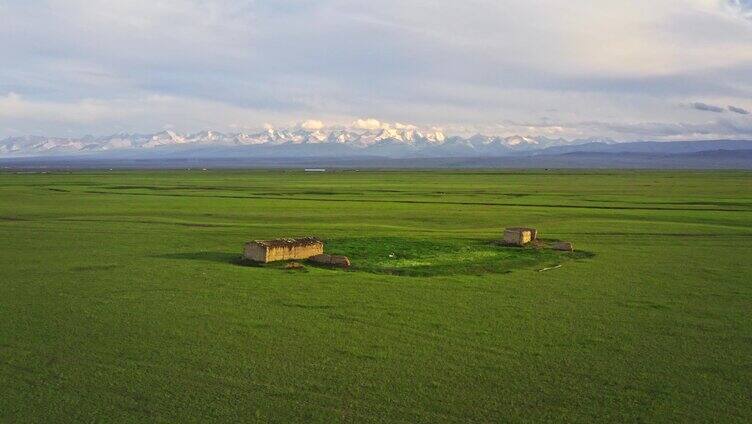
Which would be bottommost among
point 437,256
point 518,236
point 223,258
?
point 437,256

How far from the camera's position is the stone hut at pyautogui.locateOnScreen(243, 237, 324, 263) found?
74.7 feet

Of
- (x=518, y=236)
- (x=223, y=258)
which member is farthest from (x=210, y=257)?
(x=518, y=236)

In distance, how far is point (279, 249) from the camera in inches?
913

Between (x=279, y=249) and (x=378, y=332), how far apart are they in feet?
31.0

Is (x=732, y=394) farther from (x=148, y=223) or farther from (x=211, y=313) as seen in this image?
(x=148, y=223)

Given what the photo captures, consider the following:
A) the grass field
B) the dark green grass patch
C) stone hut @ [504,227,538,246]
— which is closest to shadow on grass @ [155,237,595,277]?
the dark green grass patch

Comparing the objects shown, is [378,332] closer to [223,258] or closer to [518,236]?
[223,258]

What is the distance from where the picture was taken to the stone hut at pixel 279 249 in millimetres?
22781

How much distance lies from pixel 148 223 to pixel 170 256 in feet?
44.4

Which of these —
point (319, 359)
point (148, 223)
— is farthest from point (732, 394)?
point (148, 223)

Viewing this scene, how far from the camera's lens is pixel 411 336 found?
46.7ft

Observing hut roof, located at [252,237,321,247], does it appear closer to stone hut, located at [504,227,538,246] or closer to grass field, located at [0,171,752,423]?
grass field, located at [0,171,752,423]

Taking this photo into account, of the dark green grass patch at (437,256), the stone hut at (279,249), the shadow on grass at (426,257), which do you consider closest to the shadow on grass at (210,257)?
the shadow on grass at (426,257)

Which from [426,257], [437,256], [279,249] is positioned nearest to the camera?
[279,249]
